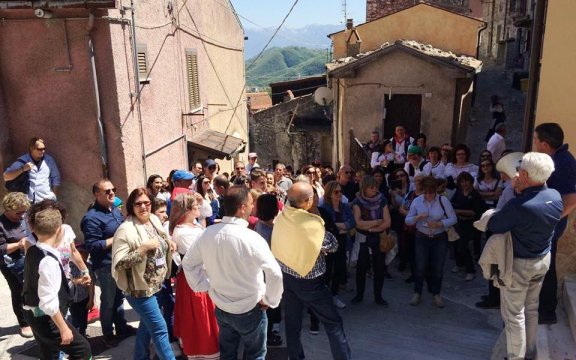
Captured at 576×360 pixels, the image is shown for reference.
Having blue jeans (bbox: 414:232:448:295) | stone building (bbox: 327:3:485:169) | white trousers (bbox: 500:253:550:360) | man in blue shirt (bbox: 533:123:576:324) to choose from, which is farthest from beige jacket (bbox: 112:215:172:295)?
stone building (bbox: 327:3:485:169)

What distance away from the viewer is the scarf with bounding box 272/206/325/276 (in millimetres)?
3979

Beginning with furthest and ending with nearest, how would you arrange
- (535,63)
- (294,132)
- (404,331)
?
(294,132), (535,63), (404,331)

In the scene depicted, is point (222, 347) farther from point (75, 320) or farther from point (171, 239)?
point (75, 320)

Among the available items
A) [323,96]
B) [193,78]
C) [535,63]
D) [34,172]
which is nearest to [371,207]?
[535,63]

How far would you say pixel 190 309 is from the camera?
437cm

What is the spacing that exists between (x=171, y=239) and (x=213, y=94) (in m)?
9.93

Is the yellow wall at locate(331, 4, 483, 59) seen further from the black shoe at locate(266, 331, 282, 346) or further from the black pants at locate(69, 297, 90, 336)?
the black pants at locate(69, 297, 90, 336)

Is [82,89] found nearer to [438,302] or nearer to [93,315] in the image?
[93,315]

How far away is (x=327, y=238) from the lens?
14.2ft

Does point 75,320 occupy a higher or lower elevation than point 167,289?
lower

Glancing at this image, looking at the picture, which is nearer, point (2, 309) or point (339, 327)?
point (339, 327)

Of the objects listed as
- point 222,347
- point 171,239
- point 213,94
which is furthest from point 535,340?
point 213,94

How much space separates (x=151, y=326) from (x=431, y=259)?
3.55 m

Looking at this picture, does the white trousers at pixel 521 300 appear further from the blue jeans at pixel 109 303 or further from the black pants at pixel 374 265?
the blue jeans at pixel 109 303
